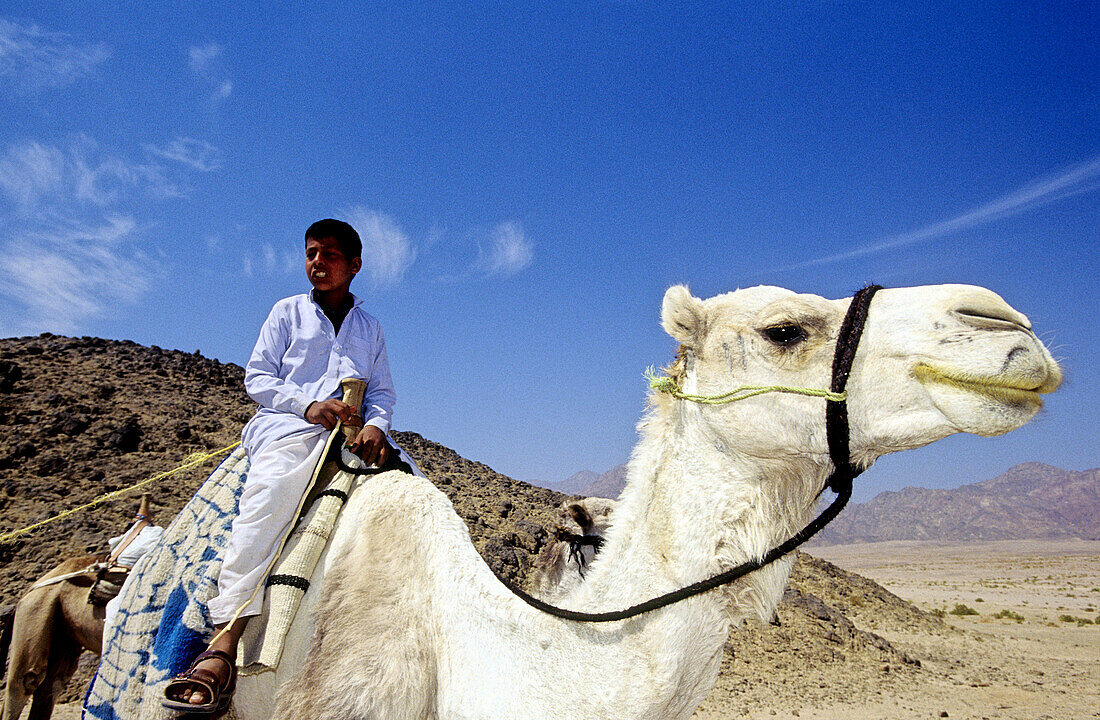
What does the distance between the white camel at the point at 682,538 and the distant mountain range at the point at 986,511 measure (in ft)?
376

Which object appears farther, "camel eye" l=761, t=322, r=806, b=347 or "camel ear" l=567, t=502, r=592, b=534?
"camel ear" l=567, t=502, r=592, b=534

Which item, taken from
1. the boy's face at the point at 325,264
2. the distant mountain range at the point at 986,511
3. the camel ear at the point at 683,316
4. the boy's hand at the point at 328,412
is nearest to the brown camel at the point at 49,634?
the boy's face at the point at 325,264

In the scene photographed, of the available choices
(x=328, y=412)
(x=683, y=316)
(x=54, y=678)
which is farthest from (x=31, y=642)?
(x=683, y=316)

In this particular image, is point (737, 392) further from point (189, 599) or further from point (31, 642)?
point (31, 642)

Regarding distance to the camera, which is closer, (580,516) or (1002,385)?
(1002,385)

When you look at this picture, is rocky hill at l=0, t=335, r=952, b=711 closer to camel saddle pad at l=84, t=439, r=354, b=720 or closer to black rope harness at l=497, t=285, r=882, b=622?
camel saddle pad at l=84, t=439, r=354, b=720

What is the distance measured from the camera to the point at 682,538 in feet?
7.09

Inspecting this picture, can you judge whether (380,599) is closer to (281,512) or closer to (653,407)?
(281,512)

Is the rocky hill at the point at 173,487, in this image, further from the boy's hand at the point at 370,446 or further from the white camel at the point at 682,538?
the white camel at the point at 682,538

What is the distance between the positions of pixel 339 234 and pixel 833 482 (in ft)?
8.34

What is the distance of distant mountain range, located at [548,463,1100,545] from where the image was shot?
130 metres

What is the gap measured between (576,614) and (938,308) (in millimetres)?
1537

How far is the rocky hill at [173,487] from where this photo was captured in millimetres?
12094

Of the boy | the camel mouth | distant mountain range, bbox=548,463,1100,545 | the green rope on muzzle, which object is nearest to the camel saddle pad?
the boy
